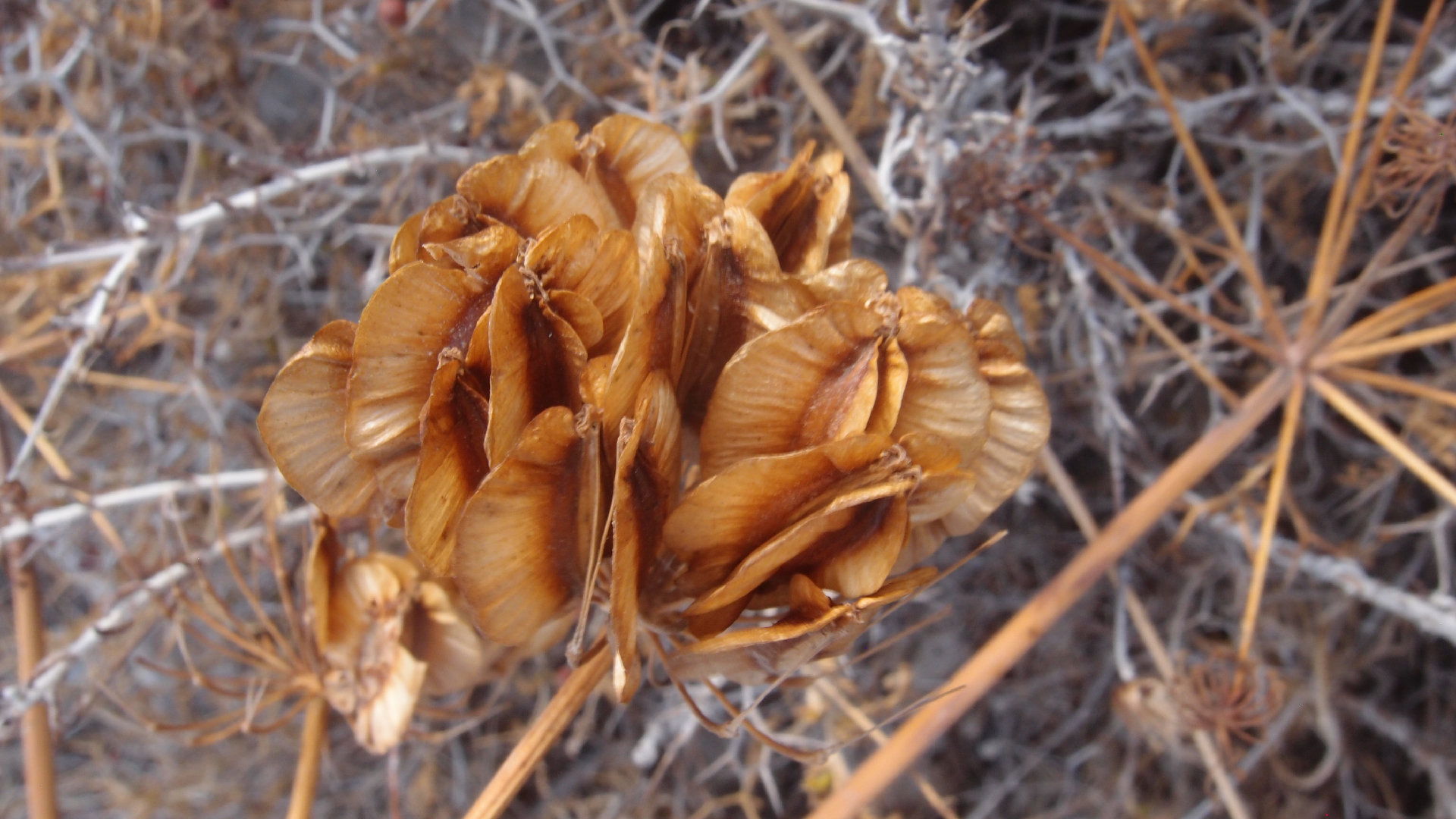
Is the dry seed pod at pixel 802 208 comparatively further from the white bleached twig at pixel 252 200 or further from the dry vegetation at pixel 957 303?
the white bleached twig at pixel 252 200

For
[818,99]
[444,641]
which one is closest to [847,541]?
[444,641]

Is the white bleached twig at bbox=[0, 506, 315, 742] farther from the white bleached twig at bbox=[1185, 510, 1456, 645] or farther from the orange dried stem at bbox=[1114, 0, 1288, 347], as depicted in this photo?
the white bleached twig at bbox=[1185, 510, 1456, 645]

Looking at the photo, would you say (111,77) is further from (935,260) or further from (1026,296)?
(1026,296)

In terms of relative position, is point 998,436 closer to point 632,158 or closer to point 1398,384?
point 632,158

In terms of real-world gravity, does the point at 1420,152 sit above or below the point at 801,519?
below

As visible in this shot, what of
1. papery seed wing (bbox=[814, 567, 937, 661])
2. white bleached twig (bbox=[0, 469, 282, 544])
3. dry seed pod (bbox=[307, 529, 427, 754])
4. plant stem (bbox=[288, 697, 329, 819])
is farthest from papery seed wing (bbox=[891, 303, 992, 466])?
white bleached twig (bbox=[0, 469, 282, 544])

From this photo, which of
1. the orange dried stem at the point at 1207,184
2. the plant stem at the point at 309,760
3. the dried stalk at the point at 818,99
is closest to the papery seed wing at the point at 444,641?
the plant stem at the point at 309,760

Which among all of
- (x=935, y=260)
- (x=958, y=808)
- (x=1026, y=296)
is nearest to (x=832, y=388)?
(x=935, y=260)
